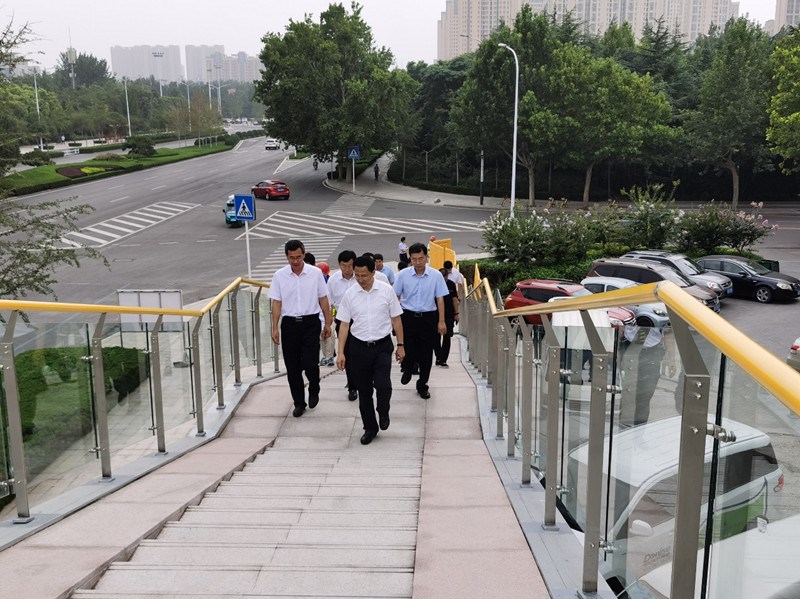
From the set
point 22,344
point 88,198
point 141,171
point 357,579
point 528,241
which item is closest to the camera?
point 357,579

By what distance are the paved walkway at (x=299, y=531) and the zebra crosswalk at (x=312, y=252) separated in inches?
769

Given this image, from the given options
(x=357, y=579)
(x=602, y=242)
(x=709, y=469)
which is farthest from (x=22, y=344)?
(x=602, y=242)

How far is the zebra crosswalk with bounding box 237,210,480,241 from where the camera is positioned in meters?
35.0

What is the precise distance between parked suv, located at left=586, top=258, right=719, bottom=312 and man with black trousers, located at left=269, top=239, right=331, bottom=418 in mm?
14158

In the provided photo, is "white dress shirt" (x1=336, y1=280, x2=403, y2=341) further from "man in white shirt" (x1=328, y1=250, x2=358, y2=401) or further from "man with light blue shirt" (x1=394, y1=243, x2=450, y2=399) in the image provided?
"man with light blue shirt" (x1=394, y1=243, x2=450, y2=399)

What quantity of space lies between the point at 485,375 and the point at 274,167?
184ft

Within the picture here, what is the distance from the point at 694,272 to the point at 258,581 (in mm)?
21002

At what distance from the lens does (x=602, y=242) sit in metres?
Answer: 26.6

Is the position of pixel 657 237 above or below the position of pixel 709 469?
below

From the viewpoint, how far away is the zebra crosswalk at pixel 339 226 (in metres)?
35.0

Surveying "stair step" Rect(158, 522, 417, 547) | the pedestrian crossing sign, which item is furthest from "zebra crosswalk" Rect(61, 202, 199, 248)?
"stair step" Rect(158, 522, 417, 547)

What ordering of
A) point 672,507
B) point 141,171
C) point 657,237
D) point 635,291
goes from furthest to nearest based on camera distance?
point 141,171, point 657,237, point 635,291, point 672,507

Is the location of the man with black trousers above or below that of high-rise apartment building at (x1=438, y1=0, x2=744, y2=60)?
below

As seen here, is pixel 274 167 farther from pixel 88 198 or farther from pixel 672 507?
pixel 672 507
